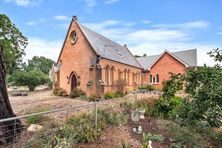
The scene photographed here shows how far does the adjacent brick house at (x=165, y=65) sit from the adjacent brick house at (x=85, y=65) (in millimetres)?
11454

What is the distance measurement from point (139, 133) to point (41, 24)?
10897 millimetres

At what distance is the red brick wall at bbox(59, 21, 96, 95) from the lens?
2560 cm

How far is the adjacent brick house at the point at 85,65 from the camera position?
2514 centimetres

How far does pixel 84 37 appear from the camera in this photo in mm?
26125

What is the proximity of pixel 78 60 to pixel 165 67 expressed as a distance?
1867cm

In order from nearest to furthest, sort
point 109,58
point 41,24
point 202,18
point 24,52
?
point 202,18, point 41,24, point 109,58, point 24,52

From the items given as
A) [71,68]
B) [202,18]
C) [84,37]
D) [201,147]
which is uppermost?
[84,37]

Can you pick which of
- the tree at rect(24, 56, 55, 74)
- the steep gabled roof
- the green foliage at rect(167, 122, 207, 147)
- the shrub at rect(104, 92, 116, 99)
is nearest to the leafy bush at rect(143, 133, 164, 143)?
the green foliage at rect(167, 122, 207, 147)

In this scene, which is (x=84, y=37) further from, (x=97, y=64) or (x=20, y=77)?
(x=20, y=77)

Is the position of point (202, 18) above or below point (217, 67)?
above

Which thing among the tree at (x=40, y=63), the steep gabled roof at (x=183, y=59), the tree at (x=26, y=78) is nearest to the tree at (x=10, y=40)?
the tree at (x=26, y=78)

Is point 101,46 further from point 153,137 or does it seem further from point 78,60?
point 153,137

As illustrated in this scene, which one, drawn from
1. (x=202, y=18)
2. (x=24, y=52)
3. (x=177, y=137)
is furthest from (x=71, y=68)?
(x=177, y=137)

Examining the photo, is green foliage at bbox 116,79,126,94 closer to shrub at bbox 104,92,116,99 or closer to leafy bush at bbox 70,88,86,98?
shrub at bbox 104,92,116,99
